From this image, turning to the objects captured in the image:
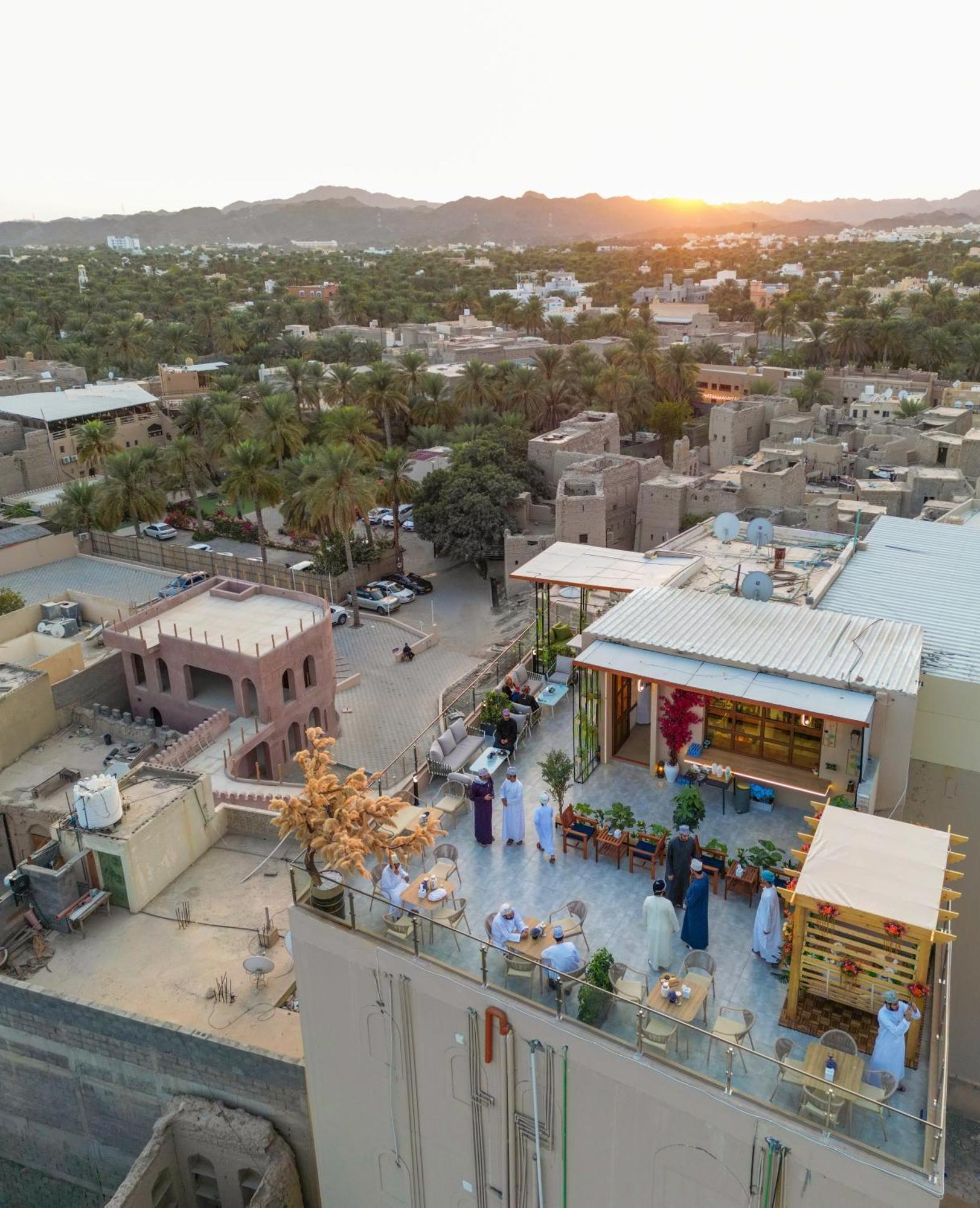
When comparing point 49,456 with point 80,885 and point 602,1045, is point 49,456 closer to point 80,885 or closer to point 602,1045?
point 80,885

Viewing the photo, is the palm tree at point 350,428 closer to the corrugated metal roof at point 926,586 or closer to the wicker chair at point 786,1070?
the corrugated metal roof at point 926,586

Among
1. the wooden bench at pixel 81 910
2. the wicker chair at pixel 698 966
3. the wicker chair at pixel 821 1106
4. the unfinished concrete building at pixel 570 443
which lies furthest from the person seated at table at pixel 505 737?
the unfinished concrete building at pixel 570 443

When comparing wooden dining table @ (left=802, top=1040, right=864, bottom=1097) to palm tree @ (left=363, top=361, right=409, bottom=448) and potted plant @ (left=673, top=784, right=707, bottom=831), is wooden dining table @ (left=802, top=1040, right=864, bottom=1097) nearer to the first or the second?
potted plant @ (left=673, top=784, right=707, bottom=831)

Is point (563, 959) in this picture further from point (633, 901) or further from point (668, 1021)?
point (633, 901)

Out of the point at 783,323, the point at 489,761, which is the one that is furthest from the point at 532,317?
the point at 489,761

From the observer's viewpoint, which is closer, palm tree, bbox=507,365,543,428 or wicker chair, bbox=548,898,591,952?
wicker chair, bbox=548,898,591,952

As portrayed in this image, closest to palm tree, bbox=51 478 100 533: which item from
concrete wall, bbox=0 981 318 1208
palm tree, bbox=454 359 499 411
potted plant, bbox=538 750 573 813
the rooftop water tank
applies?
palm tree, bbox=454 359 499 411

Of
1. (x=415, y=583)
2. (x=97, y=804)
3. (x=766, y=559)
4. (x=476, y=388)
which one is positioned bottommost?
(x=415, y=583)
